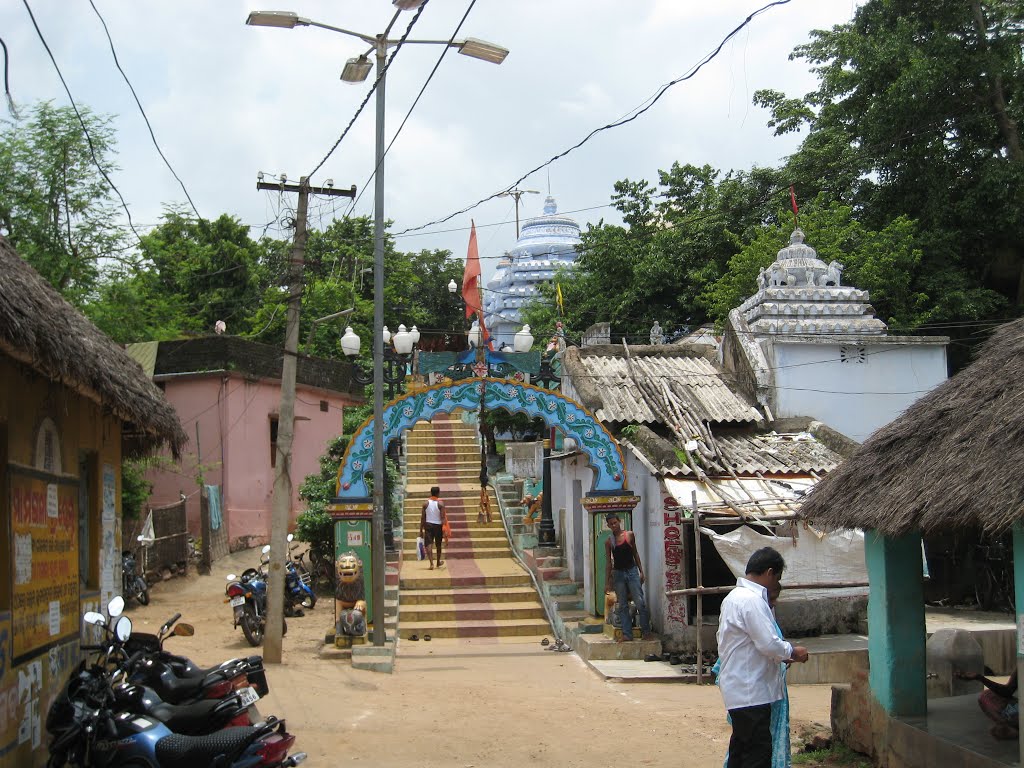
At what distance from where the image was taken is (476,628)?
651 inches

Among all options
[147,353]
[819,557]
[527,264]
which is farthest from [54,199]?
A: [527,264]

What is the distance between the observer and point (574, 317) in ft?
104

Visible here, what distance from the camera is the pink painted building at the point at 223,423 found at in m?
22.5

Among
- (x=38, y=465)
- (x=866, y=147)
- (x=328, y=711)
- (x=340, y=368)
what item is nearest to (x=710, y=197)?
(x=866, y=147)

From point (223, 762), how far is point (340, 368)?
20.6 metres

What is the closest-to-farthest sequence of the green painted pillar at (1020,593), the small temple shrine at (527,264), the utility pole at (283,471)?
the green painted pillar at (1020,593) < the utility pole at (283,471) < the small temple shrine at (527,264)

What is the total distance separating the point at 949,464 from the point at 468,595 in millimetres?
11813

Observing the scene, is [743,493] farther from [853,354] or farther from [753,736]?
[753,736]


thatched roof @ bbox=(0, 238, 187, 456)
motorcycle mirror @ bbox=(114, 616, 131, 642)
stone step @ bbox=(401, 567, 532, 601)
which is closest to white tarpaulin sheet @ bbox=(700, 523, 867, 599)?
stone step @ bbox=(401, 567, 532, 601)

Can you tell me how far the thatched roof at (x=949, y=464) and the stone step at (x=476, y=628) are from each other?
29.2 ft

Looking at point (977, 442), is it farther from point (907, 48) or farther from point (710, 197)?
point (710, 197)

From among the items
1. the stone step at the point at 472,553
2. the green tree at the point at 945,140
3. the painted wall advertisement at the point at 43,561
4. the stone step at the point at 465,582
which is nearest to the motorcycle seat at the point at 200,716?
the painted wall advertisement at the point at 43,561

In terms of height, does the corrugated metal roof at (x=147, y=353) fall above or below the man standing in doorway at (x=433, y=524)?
above

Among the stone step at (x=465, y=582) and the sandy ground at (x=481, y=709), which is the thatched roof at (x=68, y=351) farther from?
the stone step at (x=465, y=582)
